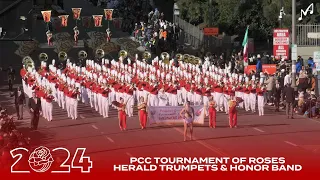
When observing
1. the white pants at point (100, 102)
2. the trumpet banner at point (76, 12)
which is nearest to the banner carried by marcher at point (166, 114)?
the white pants at point (100, 102)

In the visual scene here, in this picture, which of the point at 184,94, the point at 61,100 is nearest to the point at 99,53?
the point at 184,94

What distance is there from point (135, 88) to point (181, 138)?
9550 millimetres

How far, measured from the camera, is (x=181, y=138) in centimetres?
3102

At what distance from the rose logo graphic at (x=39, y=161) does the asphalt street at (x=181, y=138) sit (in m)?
1.93

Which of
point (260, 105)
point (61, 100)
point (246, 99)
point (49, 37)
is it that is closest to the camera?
point (260, 105)

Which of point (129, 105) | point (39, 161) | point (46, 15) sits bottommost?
point (39, 161)

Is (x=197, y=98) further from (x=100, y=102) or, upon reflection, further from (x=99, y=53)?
(x=99, y=53)

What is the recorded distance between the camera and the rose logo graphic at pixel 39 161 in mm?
22562

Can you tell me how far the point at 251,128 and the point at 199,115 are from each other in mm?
1960

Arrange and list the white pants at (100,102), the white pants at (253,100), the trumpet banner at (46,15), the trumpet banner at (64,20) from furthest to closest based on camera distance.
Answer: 1. the trumpet banner at (64,20)
2. the trumpet banner at (46,15)
3. the white pants at (253,100)
4. the white pants at (100,102)

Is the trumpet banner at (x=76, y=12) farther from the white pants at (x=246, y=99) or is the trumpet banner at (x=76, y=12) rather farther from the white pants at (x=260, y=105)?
the white pants at (x=260, y=105)

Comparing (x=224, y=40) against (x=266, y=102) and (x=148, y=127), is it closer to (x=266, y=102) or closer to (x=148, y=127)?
(x=266, y=102)

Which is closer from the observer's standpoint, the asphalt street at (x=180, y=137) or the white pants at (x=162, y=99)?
the asphalt street at (x=180, y=137)

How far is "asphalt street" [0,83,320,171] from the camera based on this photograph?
27.4 metres
